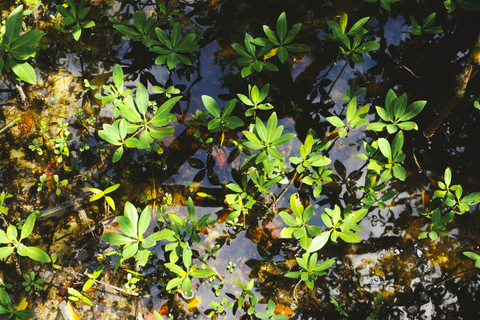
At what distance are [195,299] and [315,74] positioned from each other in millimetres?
2394

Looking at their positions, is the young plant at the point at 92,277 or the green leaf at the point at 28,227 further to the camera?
the young plant at the point at 92,277

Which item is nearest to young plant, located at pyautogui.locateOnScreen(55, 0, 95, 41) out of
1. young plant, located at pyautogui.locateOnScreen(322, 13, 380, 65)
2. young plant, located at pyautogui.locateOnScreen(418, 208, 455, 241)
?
young plant, located at pyautogui.locateOnScreen(322, 13, 380, 65)

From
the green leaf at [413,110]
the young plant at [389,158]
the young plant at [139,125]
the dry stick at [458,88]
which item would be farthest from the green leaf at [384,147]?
the young plant at [139,125]

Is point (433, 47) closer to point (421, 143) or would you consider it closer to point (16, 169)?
point (421, 143)

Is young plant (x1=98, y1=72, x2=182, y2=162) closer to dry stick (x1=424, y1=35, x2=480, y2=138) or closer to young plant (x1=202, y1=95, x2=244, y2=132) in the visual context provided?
young plant (x1=202, y1=95, x2=244, y2=132)

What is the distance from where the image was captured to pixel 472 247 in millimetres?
2525

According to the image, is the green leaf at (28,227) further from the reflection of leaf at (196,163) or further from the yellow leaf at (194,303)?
the yellow leaf at (194,303)

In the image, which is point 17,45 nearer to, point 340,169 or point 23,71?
point 23,71

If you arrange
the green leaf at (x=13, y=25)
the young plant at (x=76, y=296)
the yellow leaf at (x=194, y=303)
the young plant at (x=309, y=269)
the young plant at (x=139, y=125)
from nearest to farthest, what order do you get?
the green leaf at (x=13, y=25)
the young plant at (x=139, y=125)
the young plant at (x=309, y=269)
the young plant at (x=76, y=296)
the yellow leaf at (x=194, y=303)

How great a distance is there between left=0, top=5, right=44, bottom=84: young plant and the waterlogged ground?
0.68 m

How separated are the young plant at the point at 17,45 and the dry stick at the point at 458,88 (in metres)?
3.02

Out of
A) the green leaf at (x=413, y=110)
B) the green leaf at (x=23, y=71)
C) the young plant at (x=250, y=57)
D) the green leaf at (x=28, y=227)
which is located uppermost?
the young plant at (x=250, y=57)

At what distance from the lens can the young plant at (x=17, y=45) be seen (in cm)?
181

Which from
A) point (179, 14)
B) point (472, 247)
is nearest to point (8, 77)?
point (179, 14)
